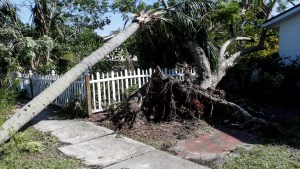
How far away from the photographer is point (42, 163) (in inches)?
183

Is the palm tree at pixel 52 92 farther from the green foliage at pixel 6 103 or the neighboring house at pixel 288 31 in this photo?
the neighboring house at pixel 288 31

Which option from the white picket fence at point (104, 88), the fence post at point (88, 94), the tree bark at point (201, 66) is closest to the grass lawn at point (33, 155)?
the fence post at point (88, 94)

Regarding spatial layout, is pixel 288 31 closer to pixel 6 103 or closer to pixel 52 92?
pixel 52 92

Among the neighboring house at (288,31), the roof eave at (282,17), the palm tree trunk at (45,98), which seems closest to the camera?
the palm tree trunk at (45,98)

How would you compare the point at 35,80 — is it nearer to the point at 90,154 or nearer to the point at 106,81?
the point at 106,81

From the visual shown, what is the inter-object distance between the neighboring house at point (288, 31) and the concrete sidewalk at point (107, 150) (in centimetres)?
766

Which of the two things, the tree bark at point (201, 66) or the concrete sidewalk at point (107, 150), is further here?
the tree bark at point (201, 66)

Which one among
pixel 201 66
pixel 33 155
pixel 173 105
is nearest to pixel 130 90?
pixel 173 105

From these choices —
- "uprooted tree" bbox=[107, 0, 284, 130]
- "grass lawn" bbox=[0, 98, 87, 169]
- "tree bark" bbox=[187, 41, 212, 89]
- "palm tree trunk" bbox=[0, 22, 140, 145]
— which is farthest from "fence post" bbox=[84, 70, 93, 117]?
"tree bark" bbox=[187, 41, 212, 89]

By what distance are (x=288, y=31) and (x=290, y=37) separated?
0.24 meters

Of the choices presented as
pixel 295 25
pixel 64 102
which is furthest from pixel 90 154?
pixel 295 25

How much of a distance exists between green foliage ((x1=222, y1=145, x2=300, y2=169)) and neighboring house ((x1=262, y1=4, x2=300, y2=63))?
21.3 ft

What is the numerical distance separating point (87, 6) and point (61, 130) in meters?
18.6

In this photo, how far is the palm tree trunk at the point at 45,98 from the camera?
17.4 feet
